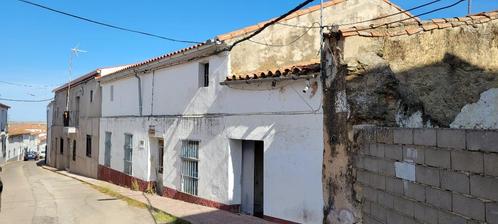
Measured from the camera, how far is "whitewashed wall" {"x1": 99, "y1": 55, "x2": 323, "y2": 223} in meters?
8.97

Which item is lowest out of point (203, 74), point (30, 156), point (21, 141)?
point (30, 156)

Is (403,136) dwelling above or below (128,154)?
above

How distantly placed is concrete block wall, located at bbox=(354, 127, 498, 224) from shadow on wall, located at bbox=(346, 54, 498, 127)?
76 cm

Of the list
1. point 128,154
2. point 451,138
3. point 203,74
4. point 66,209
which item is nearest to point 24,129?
point 128,154

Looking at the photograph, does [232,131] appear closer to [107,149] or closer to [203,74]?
[203,74]

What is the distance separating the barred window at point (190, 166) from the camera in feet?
42.2

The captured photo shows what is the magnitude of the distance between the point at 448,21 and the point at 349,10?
533cm

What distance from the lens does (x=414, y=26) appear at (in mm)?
7785

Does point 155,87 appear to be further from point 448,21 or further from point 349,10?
point 448,21

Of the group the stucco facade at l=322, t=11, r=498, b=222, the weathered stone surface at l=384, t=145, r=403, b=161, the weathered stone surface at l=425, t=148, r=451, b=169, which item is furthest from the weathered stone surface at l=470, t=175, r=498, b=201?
the stucco facade at l=322, t=11, r=498, b=222

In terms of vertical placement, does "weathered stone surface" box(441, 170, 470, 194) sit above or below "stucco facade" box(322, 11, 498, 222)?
below

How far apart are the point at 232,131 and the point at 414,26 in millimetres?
5093

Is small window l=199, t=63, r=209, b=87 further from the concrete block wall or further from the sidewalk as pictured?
the concrete block wall

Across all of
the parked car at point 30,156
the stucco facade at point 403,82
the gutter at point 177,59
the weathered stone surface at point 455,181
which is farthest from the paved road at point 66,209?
the parked car at point 30,156
